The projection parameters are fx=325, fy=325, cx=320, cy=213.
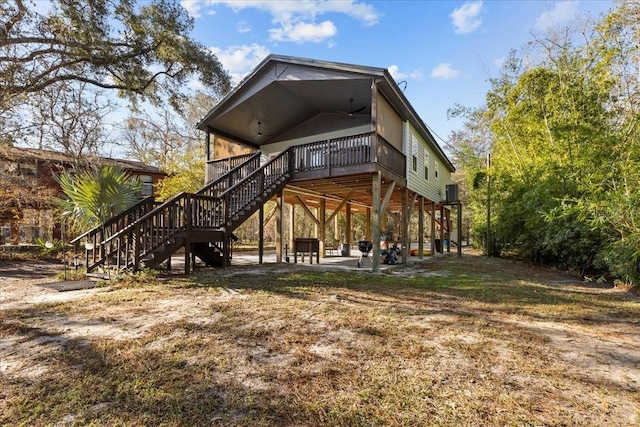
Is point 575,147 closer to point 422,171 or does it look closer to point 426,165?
point 422,171

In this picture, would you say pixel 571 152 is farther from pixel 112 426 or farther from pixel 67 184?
pixel 67 184

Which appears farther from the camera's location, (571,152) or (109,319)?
(571,152)

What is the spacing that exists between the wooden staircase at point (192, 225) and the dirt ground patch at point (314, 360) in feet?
5.11

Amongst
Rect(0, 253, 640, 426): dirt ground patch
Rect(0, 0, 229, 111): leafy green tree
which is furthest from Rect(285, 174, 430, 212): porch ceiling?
Rect(0, 253, 640, 426): dirt ground patch

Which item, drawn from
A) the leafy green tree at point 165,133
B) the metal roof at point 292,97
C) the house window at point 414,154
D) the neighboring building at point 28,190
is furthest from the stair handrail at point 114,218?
the leafy green tree at point 165,133

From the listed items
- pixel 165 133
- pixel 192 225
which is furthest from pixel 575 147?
pixel 165 133

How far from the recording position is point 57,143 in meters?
16.0

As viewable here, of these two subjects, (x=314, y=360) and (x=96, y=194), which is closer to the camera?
(x=314, y=360)

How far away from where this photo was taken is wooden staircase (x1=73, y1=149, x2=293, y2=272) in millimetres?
6801

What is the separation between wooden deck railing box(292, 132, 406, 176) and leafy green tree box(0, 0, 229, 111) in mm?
5251

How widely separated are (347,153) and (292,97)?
3383 mm

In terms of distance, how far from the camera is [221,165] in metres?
12.4

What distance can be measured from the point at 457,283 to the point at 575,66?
8362mm

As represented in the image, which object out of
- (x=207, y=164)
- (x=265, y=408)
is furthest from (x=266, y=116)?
(x=265, y=408)
